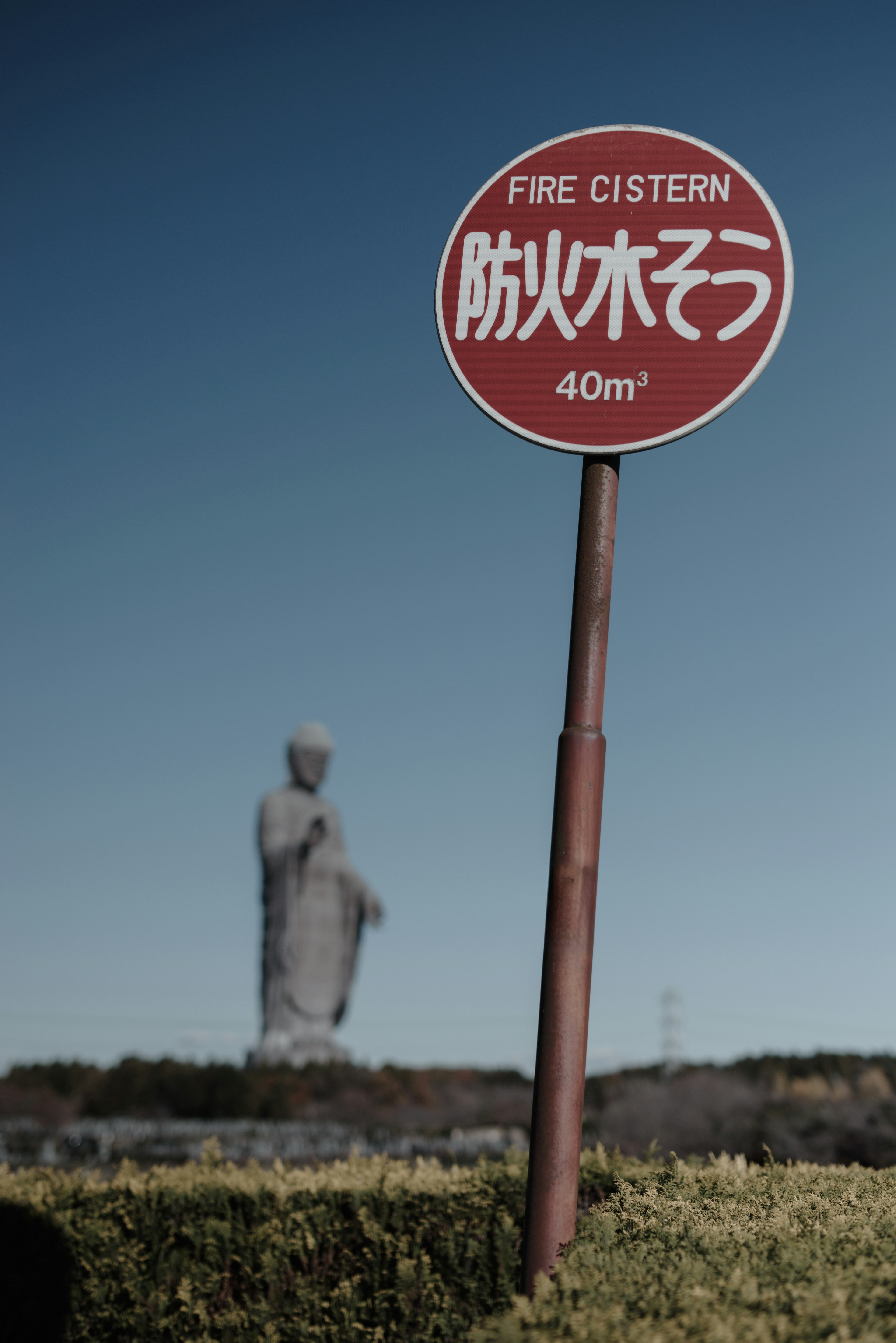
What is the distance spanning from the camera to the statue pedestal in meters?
22.8

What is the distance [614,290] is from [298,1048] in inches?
866

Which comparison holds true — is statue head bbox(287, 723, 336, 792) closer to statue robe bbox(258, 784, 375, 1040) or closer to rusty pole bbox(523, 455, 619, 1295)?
statue robe bbox(258, 784, 375, 1040)

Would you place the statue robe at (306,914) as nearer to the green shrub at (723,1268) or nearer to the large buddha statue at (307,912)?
the large buddha statue at (307,912)

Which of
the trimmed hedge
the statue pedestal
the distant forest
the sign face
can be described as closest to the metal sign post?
the sign face

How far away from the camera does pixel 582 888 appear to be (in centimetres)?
312

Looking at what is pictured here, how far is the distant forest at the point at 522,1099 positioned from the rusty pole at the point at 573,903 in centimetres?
854

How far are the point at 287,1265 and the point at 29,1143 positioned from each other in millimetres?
17758

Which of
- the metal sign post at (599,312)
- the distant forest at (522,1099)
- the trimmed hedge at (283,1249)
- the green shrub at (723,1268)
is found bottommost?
the distant forest at (522,1099)

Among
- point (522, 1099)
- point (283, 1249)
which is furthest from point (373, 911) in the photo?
point (283, 1249)

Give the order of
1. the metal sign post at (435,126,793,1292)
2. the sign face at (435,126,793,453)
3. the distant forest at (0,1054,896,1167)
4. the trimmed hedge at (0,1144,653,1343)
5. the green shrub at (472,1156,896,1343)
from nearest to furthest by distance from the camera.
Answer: the green shrub at (472,1156,896,1343), the metal sign post at (435,126,793,1292), the sign face at (435,126,793,453), the trimmed hedge at (0,1144,653,1343), the distant forest at (0,1054,896,1167)

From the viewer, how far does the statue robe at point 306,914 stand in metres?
23.5

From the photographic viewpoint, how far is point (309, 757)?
25062 millimetres

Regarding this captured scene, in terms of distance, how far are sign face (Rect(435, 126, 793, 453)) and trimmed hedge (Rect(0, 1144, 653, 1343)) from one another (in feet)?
9.85

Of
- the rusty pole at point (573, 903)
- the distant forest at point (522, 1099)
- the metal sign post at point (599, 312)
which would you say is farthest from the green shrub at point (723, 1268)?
the distant forest at point (522, 1099)
